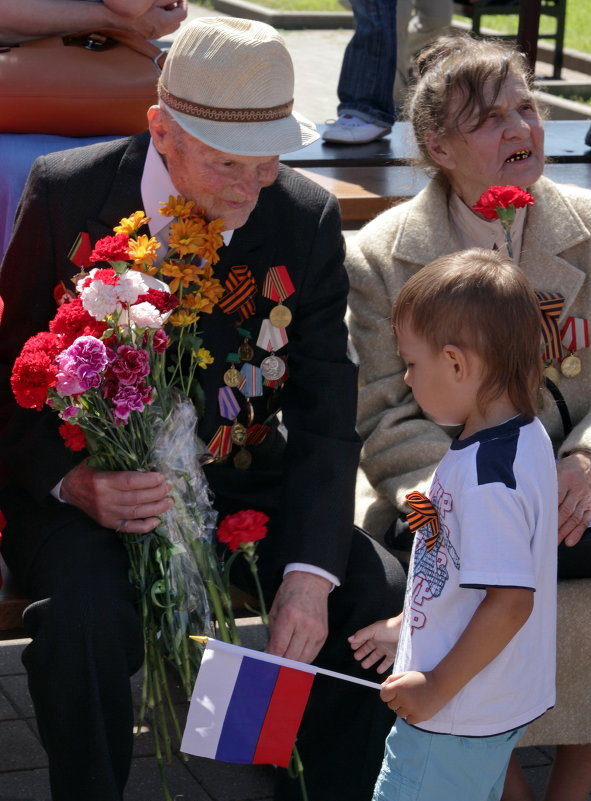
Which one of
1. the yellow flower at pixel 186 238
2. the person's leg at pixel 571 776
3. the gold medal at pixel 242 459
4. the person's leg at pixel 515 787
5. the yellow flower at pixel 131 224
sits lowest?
the person's leg at pixel 515 787

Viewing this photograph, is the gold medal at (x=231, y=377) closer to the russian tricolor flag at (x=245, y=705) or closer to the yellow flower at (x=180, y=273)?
the yellow flower at (x=180, y=273)

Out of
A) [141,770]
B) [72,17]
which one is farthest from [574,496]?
[72,17]

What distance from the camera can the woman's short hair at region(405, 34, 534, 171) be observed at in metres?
3.13

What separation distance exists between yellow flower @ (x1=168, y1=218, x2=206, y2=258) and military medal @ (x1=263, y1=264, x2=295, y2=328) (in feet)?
1.11

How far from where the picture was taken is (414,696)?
215cm

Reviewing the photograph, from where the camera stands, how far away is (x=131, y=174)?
2719 mm

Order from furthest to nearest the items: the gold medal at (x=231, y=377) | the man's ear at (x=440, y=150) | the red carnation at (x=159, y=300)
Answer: the man's ear at (x=440, y=150) → the gold medal at (x=231, y=377) → the red carnation at (x=159, y=300)

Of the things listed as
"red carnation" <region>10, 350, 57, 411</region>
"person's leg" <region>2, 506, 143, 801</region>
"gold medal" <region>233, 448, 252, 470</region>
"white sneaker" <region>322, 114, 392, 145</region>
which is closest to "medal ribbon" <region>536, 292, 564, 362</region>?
"gold medal" <region>233, 448, 252, 470</region>

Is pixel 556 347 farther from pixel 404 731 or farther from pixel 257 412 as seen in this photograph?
pixel 404 731

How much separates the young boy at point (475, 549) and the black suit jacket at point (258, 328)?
49cm

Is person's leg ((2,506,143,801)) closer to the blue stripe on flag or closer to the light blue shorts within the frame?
the blue stripe on flag

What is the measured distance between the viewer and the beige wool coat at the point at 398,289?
309 centimetres

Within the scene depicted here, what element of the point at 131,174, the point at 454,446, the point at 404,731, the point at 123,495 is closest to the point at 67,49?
the point at 131,174

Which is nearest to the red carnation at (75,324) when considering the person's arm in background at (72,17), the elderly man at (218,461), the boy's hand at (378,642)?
the elderly man at (218,461)
